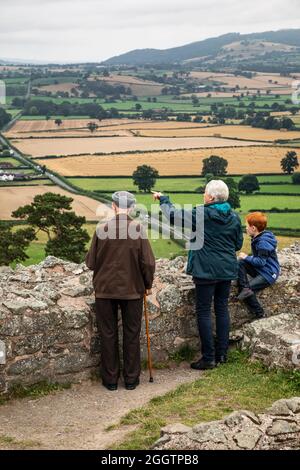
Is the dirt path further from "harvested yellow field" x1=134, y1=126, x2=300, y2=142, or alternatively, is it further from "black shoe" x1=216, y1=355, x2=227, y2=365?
"harvested yellow field" x1=134, y1=126, x2=300, y2=142

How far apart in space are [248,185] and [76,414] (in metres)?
61.7

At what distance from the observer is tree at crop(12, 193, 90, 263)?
44.3 m

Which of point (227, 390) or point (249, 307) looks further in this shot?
point (249, 307)

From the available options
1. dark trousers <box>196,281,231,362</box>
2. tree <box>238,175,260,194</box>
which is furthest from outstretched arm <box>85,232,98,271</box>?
tree <box>238,175,260,194</box>

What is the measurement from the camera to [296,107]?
150 metres

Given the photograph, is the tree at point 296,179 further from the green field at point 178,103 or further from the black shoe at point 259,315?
the green field at point 178,103

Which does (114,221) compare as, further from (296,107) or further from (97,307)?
(296,107)

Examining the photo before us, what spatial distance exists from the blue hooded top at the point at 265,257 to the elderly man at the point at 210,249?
1.94 ft

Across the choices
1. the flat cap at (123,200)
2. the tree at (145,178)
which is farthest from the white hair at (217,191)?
the tree at (145,178)

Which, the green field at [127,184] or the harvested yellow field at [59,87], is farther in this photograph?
the harvested yellow field at [59,87]

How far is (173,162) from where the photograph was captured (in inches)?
3401

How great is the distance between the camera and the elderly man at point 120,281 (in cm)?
774

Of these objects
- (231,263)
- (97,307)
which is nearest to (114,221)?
(97,307)

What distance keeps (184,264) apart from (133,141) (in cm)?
9681
